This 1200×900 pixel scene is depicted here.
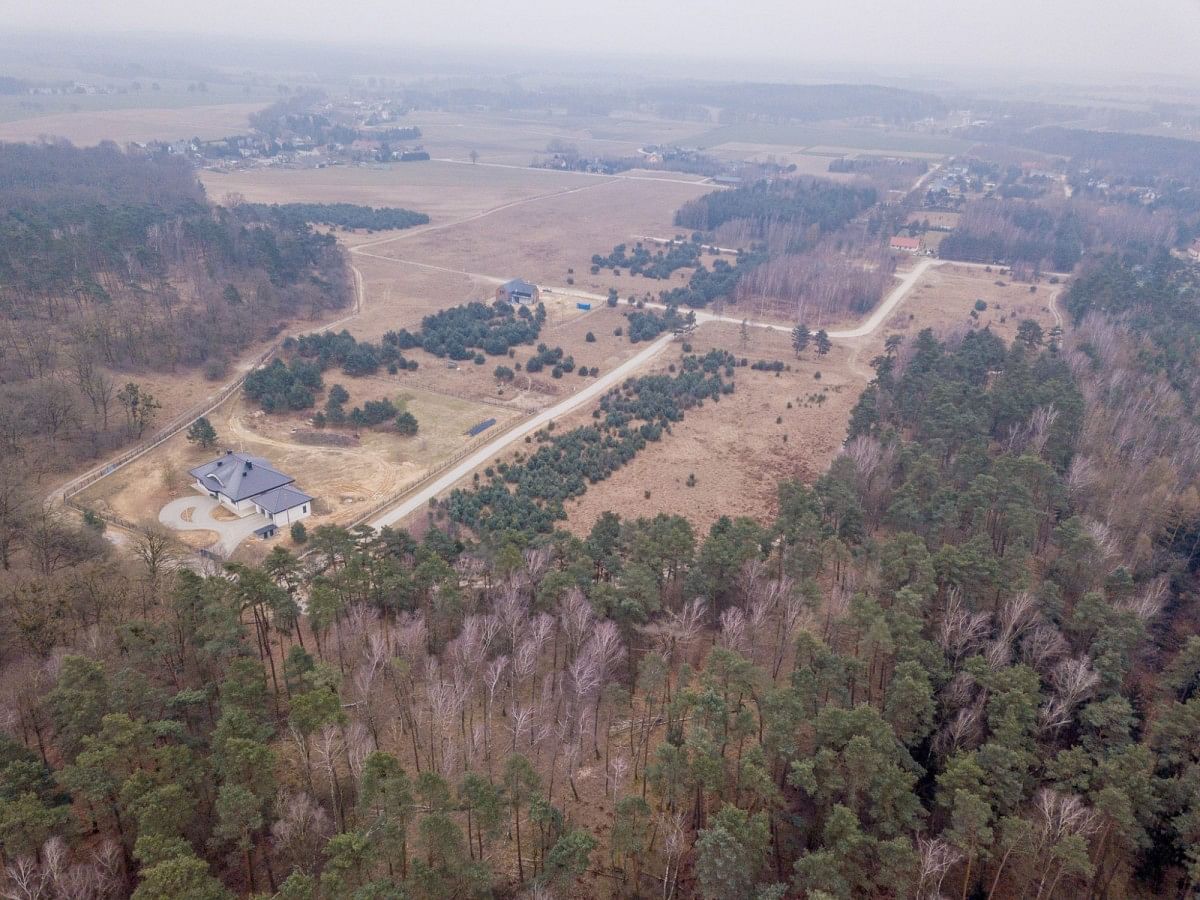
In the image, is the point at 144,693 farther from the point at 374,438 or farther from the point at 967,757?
the point at 374,438

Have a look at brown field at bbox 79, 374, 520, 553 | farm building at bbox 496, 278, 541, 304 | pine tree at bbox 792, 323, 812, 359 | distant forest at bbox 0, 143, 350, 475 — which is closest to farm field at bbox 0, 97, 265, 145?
distant forest at bbox 0, 143, 350, 475

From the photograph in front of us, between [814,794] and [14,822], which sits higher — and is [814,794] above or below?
below

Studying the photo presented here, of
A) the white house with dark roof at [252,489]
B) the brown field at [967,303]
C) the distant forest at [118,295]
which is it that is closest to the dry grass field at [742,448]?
the brown field at [967,303]

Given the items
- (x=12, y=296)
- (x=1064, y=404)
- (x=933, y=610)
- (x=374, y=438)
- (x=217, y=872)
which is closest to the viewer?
(x=217, y=872)

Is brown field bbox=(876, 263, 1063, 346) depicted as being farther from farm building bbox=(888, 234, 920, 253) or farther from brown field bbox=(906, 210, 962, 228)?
brown field bbox=(906, 210, 962, 228)

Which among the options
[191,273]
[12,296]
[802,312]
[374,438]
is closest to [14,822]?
[374,438]
